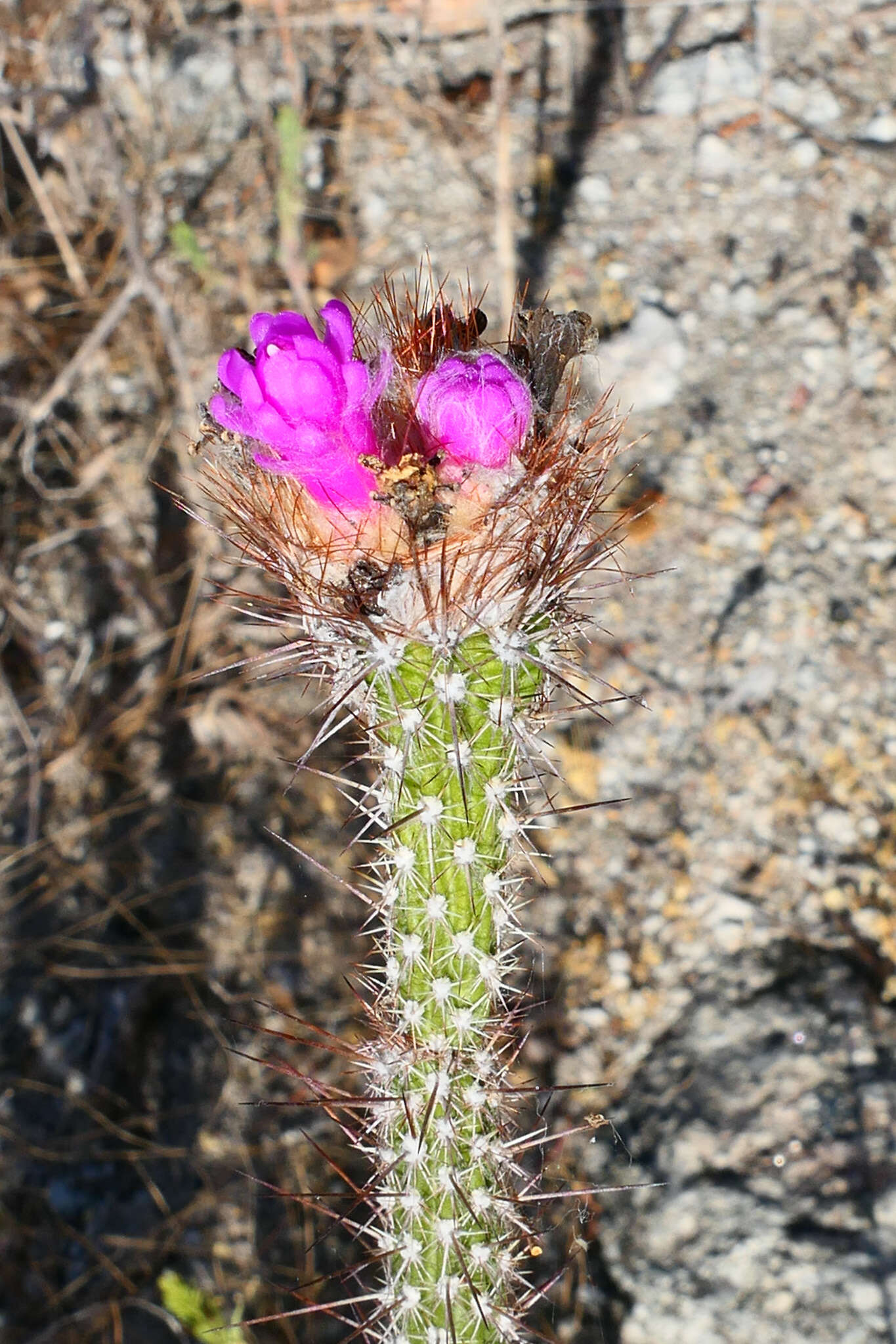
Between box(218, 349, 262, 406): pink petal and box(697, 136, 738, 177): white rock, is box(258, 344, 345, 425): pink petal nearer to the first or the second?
box(218, 349, 262, 406): pink petal

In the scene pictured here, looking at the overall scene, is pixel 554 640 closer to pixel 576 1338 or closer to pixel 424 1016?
pixel 424 1016

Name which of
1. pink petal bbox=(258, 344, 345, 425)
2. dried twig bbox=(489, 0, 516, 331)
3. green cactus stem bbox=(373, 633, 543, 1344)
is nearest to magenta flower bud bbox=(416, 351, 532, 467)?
→ pink petal bbox=(258, 344, 345, 425)

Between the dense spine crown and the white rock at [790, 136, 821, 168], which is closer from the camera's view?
the dense spine crown

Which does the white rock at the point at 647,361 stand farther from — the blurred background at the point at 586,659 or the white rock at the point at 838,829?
the white rock at the point at 838,829

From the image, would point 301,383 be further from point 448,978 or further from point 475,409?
point 448,978

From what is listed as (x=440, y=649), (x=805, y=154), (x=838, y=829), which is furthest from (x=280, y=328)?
(x=805, y=154)

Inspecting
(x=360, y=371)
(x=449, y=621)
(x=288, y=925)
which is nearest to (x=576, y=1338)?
(x=288, y=925)
